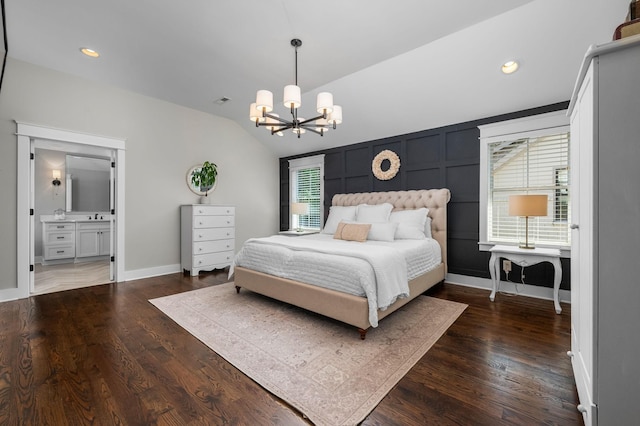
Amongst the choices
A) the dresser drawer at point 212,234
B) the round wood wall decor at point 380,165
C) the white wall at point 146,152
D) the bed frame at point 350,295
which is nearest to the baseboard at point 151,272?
the white wall at point 146,152

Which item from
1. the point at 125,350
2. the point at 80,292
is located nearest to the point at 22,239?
the point at 80,292

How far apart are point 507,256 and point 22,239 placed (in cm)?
596

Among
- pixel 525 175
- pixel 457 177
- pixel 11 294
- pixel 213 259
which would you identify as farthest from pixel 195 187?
pixel 525 175

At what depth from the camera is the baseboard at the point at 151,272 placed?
432 cm

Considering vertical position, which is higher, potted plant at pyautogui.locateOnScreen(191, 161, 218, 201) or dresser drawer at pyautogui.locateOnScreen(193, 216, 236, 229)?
potted plant at pyautogui.locateOnScreen(191, 161, 218, 201)

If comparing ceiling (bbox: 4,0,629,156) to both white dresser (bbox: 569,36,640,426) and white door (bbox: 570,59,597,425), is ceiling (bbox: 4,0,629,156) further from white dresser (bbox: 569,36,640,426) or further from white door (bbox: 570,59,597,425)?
white dresser (bbox: 569,36,640,426)

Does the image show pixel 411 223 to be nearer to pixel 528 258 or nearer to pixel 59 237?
pixel 528 258

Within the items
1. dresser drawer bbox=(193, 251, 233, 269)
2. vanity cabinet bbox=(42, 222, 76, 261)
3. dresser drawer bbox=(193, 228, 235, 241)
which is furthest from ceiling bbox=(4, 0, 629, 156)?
vanity cabinet bbox=(42, 222, 76, 261)

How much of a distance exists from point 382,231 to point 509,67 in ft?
7.80

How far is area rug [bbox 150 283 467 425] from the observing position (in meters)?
1.65

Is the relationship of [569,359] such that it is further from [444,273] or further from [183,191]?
[183,191]

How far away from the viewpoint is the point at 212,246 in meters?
4.85

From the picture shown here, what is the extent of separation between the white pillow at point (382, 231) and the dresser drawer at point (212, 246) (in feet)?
8.76

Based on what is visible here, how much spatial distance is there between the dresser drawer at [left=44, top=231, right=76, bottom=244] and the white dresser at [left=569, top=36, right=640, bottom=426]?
7675 millimetres
